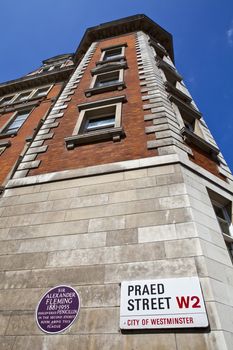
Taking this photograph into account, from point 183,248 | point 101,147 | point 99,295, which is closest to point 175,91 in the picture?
point 101,147

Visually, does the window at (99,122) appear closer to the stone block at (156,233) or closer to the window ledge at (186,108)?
the window ledge at (186,108)

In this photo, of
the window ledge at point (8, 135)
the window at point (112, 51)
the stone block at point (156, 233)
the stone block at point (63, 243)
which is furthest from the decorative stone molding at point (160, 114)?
the window ledge at point (8, 135)

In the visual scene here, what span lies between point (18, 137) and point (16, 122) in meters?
3.05

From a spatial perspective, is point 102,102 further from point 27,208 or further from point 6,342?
point 6,342

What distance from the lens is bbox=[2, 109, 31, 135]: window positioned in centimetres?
1470

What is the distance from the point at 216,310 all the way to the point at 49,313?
2.67 meters

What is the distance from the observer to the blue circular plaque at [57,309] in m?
4.33

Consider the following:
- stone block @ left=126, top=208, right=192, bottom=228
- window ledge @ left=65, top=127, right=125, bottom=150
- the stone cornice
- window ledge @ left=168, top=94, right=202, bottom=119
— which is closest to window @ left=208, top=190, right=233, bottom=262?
stone block @ left=126, top=208, right=192, bottom=228

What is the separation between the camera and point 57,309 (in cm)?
452

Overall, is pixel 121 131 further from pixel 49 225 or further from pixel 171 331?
pixel 171 331

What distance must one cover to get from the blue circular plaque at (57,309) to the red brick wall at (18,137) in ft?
19.3

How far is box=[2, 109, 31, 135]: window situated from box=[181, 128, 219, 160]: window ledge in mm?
9113

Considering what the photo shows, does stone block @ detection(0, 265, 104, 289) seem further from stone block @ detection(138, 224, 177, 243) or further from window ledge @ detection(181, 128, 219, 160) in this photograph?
window ledge @ detection(181, 128, 219, 160)

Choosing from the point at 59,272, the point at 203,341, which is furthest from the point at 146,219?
the point at 203,341
